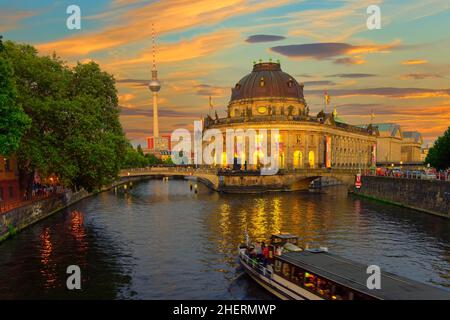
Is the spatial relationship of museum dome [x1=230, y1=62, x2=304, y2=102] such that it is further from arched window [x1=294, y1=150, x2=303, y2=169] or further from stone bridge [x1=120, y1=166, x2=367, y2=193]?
stone bridge [x1=120, y1=166, x2=367, y2=193]

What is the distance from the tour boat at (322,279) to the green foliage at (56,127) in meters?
31.1

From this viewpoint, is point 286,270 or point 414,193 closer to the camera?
point 286,270

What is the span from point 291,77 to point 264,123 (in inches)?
1345

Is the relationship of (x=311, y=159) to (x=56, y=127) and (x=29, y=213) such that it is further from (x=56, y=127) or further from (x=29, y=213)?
(x=29, y=213)

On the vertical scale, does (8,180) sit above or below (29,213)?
above

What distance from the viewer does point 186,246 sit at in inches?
1804

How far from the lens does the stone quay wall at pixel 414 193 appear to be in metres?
63.0

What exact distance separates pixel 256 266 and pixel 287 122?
10397cm

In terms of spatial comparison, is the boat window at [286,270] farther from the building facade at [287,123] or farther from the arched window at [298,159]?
the arched window at [298,159]

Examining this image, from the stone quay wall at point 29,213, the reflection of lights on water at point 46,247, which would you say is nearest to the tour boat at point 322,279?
the reflection of lights on water at point 46,247

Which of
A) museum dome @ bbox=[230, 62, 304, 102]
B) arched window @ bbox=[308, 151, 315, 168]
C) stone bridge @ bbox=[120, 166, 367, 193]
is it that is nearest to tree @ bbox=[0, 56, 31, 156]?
stone bridge @ bbox=[120, 166, 367, 193]

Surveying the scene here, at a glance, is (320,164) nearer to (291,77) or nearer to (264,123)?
(264,123)

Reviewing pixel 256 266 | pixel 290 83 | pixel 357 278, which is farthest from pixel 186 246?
pixel 290 83
